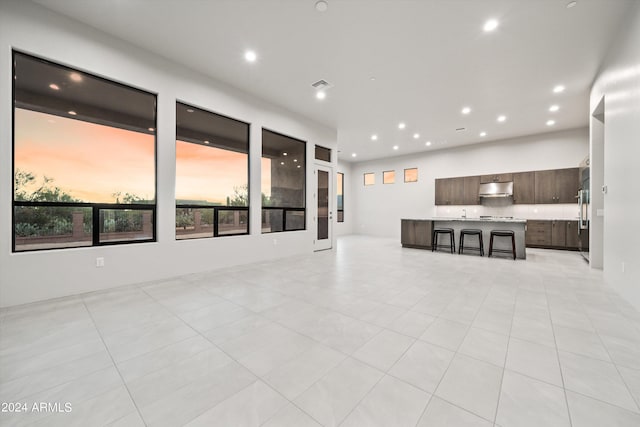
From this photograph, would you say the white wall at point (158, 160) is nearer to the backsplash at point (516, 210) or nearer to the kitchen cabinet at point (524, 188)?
the backsplash at point (516, 210)

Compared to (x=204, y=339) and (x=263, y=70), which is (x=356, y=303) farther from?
(x=263, y=70)

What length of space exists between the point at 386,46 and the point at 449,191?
22.2 ft

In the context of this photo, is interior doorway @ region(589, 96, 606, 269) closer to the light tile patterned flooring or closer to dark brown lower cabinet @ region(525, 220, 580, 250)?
the light tile patterned flooring

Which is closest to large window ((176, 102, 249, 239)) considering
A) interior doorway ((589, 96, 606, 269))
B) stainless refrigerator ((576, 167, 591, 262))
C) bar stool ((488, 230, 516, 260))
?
bar stool ((488, 230, 516, 260))

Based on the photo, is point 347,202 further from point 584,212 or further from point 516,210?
point 584,212

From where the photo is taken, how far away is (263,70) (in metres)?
4.38

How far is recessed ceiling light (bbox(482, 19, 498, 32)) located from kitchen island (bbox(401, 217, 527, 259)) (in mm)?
4331

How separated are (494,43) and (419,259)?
4.05 m

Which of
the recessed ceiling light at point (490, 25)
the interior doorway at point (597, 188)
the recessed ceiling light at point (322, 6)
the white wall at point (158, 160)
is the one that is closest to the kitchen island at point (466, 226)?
the interior doorway at point (597, 188)

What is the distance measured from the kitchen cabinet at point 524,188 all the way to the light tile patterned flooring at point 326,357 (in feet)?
16.8

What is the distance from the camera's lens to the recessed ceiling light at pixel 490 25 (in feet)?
10.5

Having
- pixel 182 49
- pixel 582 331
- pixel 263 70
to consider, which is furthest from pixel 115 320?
pixel 582 331

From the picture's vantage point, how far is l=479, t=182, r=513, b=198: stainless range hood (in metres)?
8.02

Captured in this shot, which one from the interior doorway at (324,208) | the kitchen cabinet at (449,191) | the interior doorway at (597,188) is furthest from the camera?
the kitchen cabinet at (449,191)
